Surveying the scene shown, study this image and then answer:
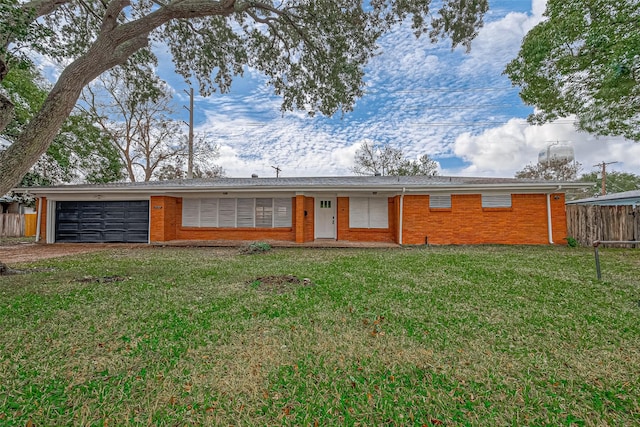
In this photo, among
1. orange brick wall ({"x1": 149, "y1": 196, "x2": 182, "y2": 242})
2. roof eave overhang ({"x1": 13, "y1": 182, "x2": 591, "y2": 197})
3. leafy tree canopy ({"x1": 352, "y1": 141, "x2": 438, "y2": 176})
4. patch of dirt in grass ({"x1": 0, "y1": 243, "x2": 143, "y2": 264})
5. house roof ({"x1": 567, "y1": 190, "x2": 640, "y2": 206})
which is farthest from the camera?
leafy tree canopy ({"x1": 352, "y1": 141, "x2": 438, "y2": 176})

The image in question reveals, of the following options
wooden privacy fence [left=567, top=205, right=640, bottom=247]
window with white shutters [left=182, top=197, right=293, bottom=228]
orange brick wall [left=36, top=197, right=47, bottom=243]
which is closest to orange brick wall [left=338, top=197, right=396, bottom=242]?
window with white shutters [left=182, top=197, right=293, bottom=228]

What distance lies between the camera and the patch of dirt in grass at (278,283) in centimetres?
507

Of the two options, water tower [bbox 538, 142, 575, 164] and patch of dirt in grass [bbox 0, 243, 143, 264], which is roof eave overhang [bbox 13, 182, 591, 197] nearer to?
patch of dirt in grass [bbox 0, 243, 143, 264]

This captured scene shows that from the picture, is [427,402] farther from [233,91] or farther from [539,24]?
[539,24]

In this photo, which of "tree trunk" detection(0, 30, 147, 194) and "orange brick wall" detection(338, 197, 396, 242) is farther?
"orange brick wall" detection(338, 197, 396, 242)

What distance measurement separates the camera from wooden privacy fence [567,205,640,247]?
10320mm

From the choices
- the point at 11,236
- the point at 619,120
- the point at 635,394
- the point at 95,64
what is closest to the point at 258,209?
the point at 95,64

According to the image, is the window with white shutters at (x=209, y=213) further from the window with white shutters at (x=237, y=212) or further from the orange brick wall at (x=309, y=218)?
the orange brick wall at (x=309, y=218)

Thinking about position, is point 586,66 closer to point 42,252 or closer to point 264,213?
point 264,213

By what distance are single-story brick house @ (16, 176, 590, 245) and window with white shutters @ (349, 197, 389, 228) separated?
5cm

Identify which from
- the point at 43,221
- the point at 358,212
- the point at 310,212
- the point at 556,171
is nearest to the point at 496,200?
the point at 358,212

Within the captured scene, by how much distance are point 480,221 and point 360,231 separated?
4938 mm

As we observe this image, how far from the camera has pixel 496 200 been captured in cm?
1122

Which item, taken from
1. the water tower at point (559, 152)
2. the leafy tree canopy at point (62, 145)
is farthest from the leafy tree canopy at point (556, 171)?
the leafy tree canopy at point (62, 145)
